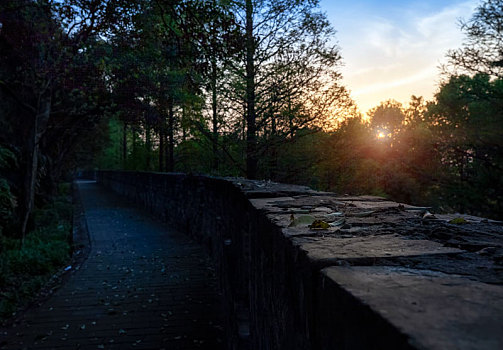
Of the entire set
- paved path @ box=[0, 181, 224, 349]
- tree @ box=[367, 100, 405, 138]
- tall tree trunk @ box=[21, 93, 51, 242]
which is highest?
tree @ box=[367, 100, 405, 138]

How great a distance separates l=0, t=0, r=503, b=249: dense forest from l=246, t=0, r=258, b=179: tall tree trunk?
0.11 ft

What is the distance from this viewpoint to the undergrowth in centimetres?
527

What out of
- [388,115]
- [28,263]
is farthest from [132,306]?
[388,115]

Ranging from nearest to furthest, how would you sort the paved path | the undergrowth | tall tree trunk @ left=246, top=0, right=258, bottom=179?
the paved path < the undergrowth < tall tree trunk @ left=246, top=0, right=258, bottom=179

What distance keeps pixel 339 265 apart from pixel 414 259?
0.82ft

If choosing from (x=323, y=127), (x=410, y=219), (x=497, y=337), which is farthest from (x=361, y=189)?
(x=497, y=337)

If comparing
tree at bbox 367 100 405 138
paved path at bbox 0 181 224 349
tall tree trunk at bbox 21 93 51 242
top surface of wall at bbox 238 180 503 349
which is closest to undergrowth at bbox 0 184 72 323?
paved path at bbox 0 181 224 349

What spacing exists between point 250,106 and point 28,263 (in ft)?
21.5

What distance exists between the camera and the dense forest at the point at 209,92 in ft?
17.7

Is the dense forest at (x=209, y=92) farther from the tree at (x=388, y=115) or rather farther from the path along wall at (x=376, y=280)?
the tree at (x=388, y=115)

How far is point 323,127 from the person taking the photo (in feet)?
32.4

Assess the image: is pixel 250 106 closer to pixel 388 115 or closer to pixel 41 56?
pixel 41 56

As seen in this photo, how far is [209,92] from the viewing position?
9438 millimetres

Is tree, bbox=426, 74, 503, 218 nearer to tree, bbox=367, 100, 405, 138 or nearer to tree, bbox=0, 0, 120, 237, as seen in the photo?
tree, bbox=0, 0, 120, 237
